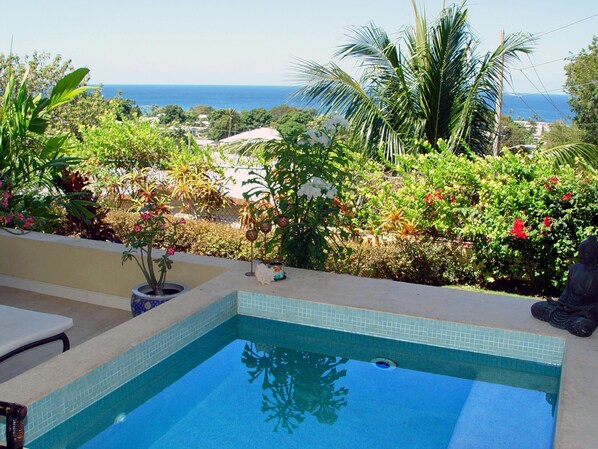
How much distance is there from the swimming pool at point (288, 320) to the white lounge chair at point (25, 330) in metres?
0.51

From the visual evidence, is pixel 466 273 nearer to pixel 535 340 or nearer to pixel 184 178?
pixel 535 340

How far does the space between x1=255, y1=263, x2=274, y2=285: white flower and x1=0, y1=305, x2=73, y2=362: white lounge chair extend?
4.77 ft

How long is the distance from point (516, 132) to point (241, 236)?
127 ft

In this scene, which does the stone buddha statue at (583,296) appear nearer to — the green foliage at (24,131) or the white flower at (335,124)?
the white flower at (335,124)

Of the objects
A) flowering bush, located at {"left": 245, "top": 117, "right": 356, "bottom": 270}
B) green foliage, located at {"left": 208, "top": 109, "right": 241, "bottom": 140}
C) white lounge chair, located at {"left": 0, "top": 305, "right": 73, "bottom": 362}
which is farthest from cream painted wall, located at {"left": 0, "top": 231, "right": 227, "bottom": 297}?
green foliage, located at {"left": 208, "top": 109, "right": 241, "bottom": 140}

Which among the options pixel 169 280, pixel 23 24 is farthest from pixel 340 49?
pixel 23 24

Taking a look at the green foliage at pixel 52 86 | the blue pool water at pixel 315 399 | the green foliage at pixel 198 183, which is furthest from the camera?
the green foliage at pixel 52 86

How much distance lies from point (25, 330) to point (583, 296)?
3.38 m

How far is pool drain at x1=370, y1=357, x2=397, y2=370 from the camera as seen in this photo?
417 centimetres

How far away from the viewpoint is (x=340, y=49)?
29.5 feet

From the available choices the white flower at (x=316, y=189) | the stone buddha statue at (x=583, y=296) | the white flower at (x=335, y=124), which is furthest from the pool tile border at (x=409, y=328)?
the white flower at (x=335, y=124)

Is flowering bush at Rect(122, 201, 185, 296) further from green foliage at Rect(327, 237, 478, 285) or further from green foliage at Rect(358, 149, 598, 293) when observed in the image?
green foliage at Rect(358, 149, 598, 293)

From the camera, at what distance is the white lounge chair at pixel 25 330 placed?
11.3 ft

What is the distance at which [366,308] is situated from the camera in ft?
14.0
